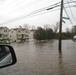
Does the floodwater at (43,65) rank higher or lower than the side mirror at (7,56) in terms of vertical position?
lower

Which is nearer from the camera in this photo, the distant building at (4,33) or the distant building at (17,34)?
the distant building at (4,33)

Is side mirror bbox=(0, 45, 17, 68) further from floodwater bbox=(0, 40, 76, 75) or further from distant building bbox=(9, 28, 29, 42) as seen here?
distant building bbox=(9, 28, 29, 42)

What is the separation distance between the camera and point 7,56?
315 cm

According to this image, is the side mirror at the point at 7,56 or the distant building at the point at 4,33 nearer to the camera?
the side mirror at the point at 7,56

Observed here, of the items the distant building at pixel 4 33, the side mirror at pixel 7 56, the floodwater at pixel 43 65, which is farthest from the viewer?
the distant building at pixel 4 33

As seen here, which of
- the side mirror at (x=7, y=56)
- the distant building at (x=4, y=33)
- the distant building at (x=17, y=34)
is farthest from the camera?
the distant building at (x=17, y=34)

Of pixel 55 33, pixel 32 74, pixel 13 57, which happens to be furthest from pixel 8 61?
pixel 55 33

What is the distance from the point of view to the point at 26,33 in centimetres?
→ 11106

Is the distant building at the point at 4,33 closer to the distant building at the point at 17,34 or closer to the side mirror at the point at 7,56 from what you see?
the distant building at the point at 17,34

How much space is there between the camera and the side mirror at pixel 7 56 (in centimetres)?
300

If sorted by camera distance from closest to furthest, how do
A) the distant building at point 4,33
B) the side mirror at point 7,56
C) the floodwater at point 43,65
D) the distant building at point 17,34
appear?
1. the side mirror at point 7,56
2. the floodwater at point 43,65
3. the distant building at point 4,33
4. the distant building at point 17,34

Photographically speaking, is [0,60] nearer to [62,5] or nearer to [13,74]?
[13,74]

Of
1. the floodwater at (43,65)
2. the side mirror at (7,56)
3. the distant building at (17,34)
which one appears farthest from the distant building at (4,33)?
the side mirror at (7,56)

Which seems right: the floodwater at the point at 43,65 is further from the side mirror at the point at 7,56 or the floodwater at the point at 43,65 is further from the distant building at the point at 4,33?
the distant building at the point at 4,33
